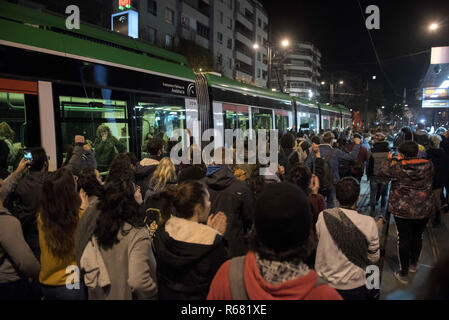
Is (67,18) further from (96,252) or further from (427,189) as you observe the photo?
(427,189)

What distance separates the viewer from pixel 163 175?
4168 millimetres

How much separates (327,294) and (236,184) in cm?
200

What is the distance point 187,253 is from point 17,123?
14.4 ft

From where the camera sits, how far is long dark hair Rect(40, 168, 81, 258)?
2.55 meters

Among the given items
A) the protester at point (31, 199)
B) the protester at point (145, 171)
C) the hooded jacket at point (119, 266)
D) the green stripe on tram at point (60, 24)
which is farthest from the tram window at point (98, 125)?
the hooded jacket at point (119, 266)

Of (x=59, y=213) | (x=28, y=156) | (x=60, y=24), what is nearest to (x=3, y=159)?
(x=28, y=156)

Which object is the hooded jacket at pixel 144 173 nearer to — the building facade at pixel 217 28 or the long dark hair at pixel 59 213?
the long dark hair at pixel 59 213

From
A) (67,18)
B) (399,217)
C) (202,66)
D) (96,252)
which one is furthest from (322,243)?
(202,66)

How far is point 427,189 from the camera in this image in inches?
168

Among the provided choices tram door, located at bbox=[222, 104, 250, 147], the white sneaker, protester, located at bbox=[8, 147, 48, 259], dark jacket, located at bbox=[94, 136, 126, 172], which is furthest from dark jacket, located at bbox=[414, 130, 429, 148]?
protester, located at bbox=[8, 147, 48, 259]

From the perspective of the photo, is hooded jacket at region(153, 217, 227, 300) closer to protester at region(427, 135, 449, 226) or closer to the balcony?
protester at region(427, 135, 449, 226)

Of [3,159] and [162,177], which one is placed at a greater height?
[3,159]

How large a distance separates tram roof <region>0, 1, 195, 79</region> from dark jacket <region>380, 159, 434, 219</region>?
19.1ft

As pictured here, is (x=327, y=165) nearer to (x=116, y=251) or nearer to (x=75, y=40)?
(x=116, y=251)
